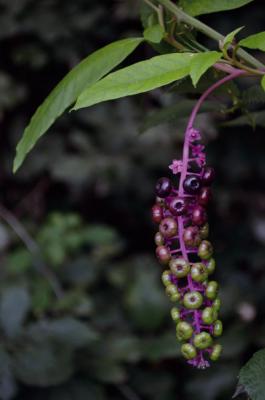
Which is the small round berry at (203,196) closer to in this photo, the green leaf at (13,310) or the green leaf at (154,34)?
the green leaf at (154,34)

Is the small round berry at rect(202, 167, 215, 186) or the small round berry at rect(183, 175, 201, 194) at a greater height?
the small round berry at rect(202, 167, 215, 186)

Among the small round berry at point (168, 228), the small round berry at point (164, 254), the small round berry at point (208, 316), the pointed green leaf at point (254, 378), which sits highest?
the small round berry at point (168, 228)

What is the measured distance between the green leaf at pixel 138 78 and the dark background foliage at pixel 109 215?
4.51 ft

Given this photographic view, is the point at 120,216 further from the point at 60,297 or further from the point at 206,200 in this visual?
the point at 206,200

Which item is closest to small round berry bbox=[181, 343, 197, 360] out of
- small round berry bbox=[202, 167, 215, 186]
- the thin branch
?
small round berry bbox=[202, 167, 215, 186]

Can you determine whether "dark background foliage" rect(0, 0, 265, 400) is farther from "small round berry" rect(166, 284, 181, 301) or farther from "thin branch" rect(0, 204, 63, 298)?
"small round berry" rect(166, 284, 181, 301)

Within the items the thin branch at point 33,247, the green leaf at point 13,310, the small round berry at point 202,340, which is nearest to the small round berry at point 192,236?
the small round berry at point 202,340

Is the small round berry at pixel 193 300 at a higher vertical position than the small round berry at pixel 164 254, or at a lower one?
lower

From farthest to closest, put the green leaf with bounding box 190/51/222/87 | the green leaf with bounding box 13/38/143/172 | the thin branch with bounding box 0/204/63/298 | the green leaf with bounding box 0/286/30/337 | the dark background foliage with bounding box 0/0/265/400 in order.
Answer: the thin branch with bounding box 0/204/63/298, the dark background foliage with bounding box 0/0/265/400, the green leaf with bounding box 0/286/30/337, the green leaf with bounding box 13/38/143/172, the green leaf with bounding box 190/51/222/87

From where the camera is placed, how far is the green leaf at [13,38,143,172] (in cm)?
103

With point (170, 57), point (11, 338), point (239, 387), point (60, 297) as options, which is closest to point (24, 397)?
point (11, 338)

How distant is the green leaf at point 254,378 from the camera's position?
958mm

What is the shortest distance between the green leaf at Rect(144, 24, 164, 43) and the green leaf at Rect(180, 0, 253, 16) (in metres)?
0.06

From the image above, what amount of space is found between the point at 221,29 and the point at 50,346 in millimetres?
1514
